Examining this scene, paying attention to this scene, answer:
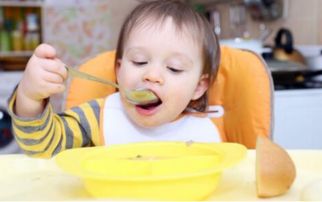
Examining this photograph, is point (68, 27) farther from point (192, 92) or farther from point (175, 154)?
point (175, 154)

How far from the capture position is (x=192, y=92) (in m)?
0.98

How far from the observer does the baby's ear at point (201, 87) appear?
104 cm

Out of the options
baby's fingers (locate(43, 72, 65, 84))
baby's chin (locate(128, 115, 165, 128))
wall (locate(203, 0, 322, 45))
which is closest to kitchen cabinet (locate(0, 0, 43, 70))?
wall (locate(203, 0, 322, 45))

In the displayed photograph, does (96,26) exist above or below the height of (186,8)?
below

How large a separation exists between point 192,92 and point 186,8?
0.19 meters

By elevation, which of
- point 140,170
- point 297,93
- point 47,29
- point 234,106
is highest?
point 140,170

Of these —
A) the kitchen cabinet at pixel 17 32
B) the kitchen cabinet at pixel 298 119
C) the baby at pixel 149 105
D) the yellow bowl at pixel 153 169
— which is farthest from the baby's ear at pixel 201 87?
the kitchen cabinet at pixel 17 32

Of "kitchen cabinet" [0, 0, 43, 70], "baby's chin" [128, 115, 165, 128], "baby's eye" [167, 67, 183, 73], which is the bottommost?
"kitchen cabinet" [0, 0, 43, 70]

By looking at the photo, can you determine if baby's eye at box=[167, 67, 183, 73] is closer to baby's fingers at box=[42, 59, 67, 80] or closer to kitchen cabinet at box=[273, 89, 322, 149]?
baby's fingers at box=[42, 59, 67, 80]

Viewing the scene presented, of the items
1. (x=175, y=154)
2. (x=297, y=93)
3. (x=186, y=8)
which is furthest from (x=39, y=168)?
(x=297, y=93)

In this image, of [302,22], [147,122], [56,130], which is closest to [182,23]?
[147,122]

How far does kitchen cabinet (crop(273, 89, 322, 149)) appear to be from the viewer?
4.96ft

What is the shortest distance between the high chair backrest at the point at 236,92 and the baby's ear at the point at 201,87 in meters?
0.04

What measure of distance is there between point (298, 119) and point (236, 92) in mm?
543
